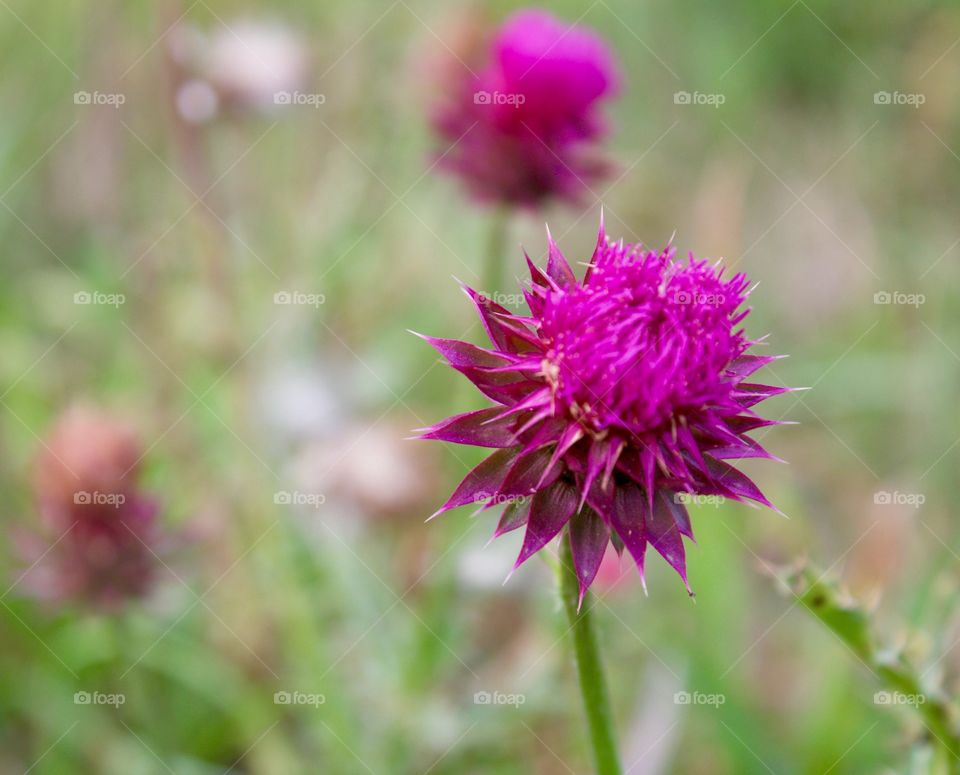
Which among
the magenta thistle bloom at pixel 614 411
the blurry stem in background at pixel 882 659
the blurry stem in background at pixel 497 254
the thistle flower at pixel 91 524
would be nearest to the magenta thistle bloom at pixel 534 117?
the blurry stem in background at pixel 497 254

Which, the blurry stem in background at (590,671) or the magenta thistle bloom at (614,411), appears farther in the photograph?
the blurry stem in background at (590,671)

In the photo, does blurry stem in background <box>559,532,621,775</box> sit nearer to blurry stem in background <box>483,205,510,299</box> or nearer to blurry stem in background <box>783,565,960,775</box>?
blurry stem in background <box>783,565,960,775</box>

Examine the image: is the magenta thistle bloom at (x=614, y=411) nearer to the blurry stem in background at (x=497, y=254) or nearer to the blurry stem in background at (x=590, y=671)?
the blurry stem in background at (x=590, y=671)

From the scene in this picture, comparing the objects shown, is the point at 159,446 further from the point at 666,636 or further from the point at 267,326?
the point at 666,636

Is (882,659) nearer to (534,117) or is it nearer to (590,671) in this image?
(590,671)

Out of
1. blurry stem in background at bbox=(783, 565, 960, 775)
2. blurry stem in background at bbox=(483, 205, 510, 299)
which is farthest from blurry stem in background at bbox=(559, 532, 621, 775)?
blurry stem in background at bbox=(483, 205, 510, 299)

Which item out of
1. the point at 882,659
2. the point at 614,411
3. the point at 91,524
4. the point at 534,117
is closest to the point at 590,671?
the point at 614,411
